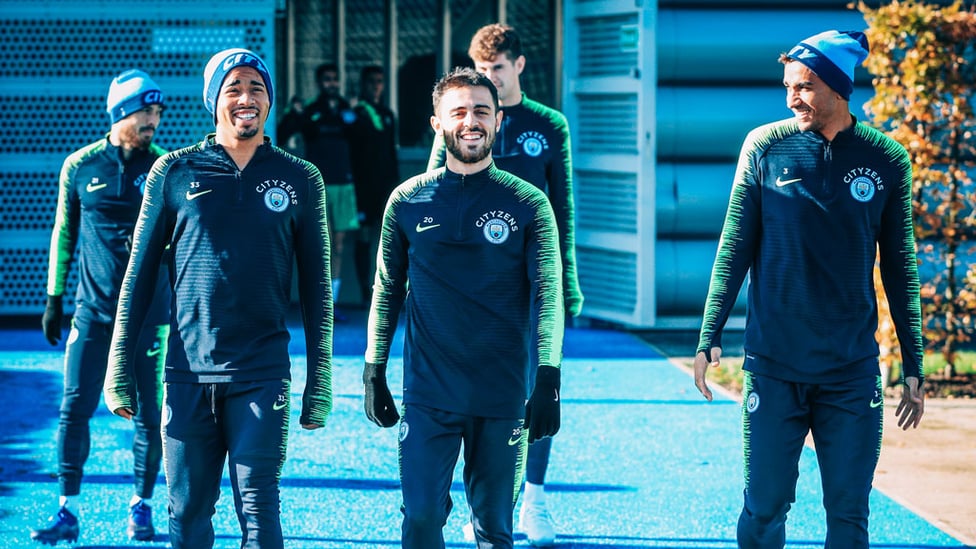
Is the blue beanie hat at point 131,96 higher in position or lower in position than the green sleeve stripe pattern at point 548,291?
higher

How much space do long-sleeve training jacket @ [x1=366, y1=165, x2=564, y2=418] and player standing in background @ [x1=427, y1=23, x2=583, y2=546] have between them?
1452 millimetres

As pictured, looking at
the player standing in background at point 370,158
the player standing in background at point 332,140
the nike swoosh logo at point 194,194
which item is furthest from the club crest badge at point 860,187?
the player standing in background at point 370,158

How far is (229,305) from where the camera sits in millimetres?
4789

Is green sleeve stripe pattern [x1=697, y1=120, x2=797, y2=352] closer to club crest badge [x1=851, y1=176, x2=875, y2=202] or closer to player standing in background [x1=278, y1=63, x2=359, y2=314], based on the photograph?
club crest badge [x1=851, y1=176, x2=875, y2=202]

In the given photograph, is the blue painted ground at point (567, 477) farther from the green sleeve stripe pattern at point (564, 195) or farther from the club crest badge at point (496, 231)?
the club crest badge at point (496, 231)

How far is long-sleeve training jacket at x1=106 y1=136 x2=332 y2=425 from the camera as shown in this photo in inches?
189

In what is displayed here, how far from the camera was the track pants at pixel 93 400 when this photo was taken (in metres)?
6.46

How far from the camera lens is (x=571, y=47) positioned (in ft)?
41.4

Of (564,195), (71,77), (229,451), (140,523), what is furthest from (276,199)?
(71,77)

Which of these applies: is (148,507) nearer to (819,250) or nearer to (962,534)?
(819,250)

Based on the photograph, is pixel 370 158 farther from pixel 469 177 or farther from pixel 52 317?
pixel 469 177

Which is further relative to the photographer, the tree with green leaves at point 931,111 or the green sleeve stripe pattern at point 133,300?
the tree with green leaves at point 931,111

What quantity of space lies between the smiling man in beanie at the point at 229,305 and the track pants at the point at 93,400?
1.58 m

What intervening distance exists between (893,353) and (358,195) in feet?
17.2
